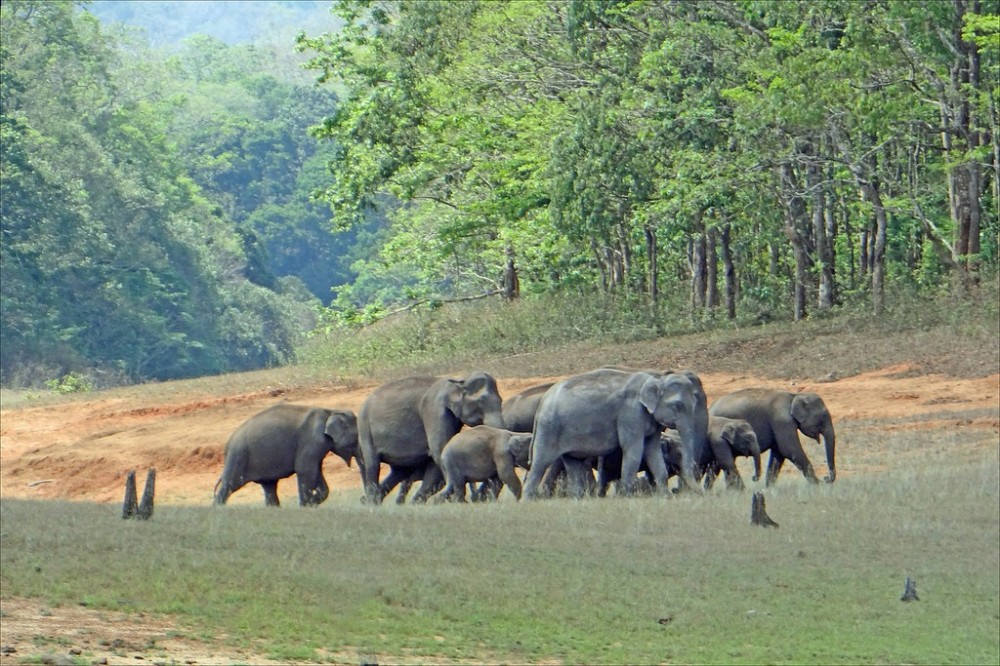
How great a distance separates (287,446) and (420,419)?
1.47 m

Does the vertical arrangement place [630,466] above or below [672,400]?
below

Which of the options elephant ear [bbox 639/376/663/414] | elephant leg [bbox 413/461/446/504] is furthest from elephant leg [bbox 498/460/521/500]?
elephant ear [bbox 639/376/663/414]

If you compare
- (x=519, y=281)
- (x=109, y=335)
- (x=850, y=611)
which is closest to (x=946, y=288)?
(x=519, y=281)

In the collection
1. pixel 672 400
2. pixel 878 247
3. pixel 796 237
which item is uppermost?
pixel 796 237

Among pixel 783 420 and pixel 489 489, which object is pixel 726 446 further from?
pixel 489 489

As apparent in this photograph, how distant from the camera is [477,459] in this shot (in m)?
18.3

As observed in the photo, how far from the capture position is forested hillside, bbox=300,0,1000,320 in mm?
30734

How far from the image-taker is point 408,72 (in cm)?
3916

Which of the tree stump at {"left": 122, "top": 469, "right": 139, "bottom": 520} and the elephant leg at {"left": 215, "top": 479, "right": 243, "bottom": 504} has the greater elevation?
the tree stump at {"left": 122, "top": 469, "right": 139, "bottom": 520}

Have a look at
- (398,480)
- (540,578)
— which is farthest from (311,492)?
(540,578)

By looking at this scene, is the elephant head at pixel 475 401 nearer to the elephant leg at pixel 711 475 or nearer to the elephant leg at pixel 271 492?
the elephant leg at pixel 271 492

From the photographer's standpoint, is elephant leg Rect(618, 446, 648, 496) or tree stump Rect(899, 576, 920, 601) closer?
tree stump Rect(899, 576, 920, 601)

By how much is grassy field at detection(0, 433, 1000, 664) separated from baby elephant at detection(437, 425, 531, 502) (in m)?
1.10

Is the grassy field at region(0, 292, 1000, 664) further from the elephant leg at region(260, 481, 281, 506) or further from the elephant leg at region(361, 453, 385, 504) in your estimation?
the elephant leg at region(260, 481, 281, 506)
